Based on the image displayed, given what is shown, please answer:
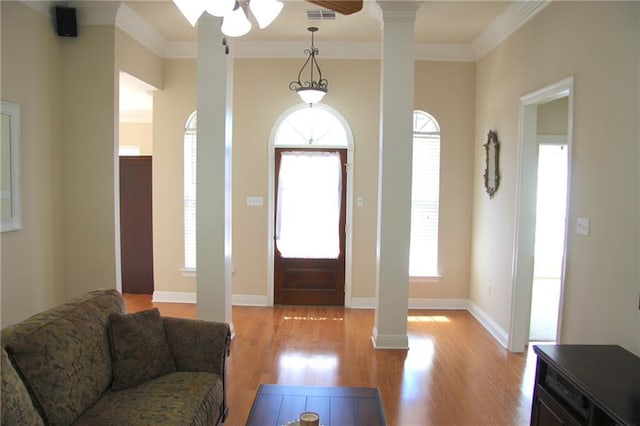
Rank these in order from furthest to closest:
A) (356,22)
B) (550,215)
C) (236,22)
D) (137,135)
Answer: (137,135) → (550,215) → (356,22) → (236,22)

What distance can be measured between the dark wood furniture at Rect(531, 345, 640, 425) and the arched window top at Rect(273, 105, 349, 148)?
3.80 m

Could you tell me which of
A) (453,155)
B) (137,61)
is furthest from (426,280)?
(137,61)

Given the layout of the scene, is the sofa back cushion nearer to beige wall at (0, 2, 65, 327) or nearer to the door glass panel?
beige wall at (0, 2, 65, 327)

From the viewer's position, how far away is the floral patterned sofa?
1986 mm

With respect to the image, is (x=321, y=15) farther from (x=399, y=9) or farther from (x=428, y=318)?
(x=428, y=318)

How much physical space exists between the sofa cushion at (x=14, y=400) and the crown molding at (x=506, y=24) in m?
4.35

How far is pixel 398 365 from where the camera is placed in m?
3.96

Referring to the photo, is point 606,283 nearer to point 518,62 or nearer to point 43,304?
point 518,62

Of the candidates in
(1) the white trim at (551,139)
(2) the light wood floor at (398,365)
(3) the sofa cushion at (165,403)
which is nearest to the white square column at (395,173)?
(2) the light wood floor at (398,365)

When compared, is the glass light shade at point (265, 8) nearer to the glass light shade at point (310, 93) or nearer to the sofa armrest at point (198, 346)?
the sofa armrest at point (198, 346)

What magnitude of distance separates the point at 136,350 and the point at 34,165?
8.00 feet

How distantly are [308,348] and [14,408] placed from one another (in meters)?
2.85

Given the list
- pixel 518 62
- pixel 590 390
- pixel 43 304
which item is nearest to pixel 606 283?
pixel 590 390

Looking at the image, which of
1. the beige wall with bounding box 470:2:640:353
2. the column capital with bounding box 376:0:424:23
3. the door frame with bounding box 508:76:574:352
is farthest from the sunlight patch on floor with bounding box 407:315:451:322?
the column capital with bounding box 376:0:424:23
